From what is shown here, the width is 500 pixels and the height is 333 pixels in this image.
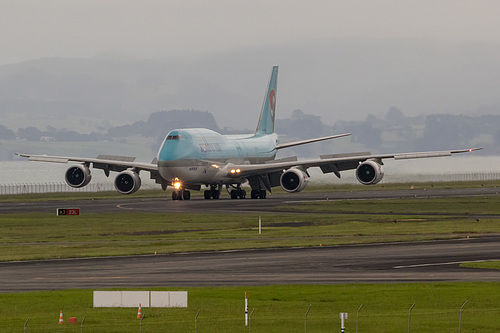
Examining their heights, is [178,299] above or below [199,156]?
below

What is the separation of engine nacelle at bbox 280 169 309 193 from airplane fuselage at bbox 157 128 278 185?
7.39 metres

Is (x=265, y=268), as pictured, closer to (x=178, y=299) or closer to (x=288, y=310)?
(x=288, y=310)

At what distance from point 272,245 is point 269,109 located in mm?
62345

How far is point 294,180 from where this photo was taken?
310 feet

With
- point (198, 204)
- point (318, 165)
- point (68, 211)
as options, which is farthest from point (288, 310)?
point (318, 165)

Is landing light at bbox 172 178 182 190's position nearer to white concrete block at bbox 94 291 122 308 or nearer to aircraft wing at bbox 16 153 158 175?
aircraft wing at bbox 16 153 158 175

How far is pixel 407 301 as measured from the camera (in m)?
37.0

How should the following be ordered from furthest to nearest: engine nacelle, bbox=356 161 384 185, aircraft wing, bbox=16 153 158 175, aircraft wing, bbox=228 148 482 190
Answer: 1. aircraft wing, bbox=16 153 158 175
2. aircraft wing, bbox=228 148 482 190
3. engine nacelle, bbox=356 161 384 185

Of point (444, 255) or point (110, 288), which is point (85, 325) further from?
point (444, 255)

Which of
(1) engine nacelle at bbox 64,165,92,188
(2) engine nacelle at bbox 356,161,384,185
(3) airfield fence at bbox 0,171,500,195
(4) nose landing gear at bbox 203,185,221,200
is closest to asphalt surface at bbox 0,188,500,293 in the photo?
(2) engine nacelle at bbox 356,161,384,185

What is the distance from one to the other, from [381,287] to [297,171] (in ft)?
179

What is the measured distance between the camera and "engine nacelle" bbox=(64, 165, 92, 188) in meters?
99.0

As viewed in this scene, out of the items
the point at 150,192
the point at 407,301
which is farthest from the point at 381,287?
the point at 150,192

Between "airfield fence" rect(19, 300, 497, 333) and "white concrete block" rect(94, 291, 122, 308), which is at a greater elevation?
"white concrete block" rect(94, 291, 122, 308)
